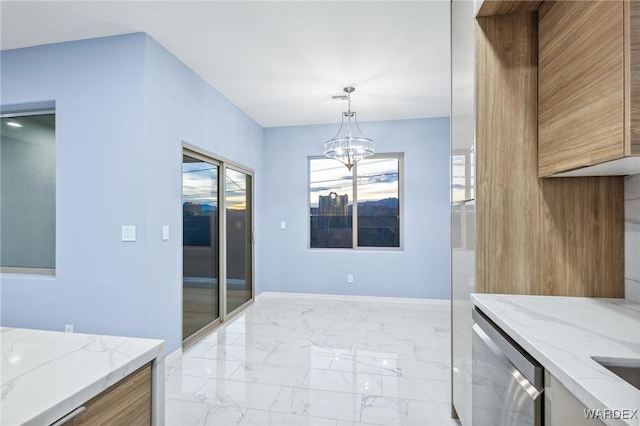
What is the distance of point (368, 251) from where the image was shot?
482 cm

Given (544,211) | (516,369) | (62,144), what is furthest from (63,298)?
(544,211)

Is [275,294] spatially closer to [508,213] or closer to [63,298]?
[63,298]

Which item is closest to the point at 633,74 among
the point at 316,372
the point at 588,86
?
the point at 588,86

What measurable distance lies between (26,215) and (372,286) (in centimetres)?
416

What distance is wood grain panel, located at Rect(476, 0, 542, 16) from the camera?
1424 millimetres

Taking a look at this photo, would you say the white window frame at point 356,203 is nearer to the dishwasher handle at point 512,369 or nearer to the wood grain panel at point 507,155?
the wood grain panel at point 507,155

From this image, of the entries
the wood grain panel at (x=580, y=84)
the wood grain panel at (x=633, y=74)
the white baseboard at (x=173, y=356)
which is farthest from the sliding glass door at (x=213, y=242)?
the wood grain panel at (x=633, y=74)

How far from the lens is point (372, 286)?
15.6 ft

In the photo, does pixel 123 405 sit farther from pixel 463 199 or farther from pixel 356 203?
pixel 356 203

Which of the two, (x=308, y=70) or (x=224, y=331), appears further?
(x=224, y=331)

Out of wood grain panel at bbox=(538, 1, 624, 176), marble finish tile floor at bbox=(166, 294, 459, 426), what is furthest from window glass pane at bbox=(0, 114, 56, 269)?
wood grain panel at bbox=(538, 1, 624, 176)

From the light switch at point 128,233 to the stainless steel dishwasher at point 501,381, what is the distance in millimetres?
2479

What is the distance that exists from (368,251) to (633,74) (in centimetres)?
405

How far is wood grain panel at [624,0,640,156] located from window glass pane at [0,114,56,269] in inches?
150
